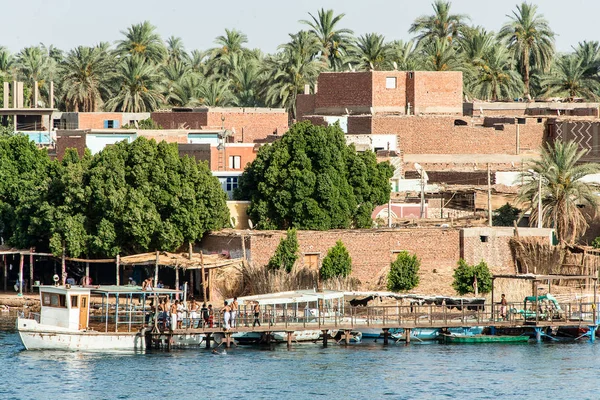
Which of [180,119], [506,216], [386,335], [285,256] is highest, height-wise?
[180,119]

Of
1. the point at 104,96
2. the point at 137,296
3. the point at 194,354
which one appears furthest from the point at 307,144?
the point at 104,96

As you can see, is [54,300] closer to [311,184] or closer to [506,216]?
[311,184]

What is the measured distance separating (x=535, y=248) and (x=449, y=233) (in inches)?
165

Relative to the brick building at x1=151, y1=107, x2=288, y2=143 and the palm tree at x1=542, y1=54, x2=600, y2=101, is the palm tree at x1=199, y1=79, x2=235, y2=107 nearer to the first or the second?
the brick building at x1=151, y1=107, x2=288, y2=143

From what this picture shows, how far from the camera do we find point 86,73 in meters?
112

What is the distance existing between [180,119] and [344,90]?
11.6m

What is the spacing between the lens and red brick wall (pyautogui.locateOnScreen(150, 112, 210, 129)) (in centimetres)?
9881

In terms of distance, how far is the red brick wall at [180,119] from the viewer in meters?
98.8

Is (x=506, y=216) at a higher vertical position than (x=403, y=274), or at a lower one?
higher

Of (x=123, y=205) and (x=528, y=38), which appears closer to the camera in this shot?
(x=123, y=205)

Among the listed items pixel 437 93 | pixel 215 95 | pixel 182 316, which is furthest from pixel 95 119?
pixel 182 316

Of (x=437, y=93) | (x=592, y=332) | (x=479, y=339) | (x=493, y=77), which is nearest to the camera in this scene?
(x=479, y=339)

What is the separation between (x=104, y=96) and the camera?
117000 mm

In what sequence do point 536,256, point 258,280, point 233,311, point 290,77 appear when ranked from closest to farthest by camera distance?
point 233,311 < point 258,280 < point 536,256 < point 290,77
